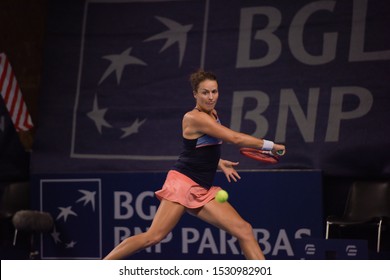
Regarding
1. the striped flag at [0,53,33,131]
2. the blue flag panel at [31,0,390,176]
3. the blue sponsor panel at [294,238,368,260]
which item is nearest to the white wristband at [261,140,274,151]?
the blue sponsor panel at [294,238,368,260]

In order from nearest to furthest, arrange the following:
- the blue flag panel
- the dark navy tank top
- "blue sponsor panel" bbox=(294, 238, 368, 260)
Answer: the dark navy tank top → "blue sponsor panel" bbox=(294, 238, 368, 260) → the blue flag panel

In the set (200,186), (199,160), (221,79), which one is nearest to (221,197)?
(200,186)

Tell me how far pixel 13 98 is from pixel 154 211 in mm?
2339

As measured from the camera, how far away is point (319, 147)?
347 inches

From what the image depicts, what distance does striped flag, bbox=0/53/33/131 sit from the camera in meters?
10.0

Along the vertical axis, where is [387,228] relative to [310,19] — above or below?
below

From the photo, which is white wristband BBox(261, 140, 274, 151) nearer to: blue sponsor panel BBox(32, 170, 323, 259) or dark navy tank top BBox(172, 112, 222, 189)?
dark navy tank top BBox(172, 112, 222, 189)

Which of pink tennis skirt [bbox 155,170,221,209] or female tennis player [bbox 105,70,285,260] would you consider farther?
pink tennis skirt [bbox 155,170,221,209]

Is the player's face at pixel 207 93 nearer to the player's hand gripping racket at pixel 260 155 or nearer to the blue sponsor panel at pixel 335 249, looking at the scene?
the player's hand gripping racket at pixel 260 155

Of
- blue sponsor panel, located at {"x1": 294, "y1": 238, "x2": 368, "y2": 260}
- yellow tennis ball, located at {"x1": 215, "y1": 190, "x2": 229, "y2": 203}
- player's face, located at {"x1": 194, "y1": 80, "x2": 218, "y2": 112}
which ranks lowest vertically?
blue sponsor panel, located at {"x1": 294, "y1": 238, "x2": 368, "y2": 260}

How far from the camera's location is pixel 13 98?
10102 millimetres
